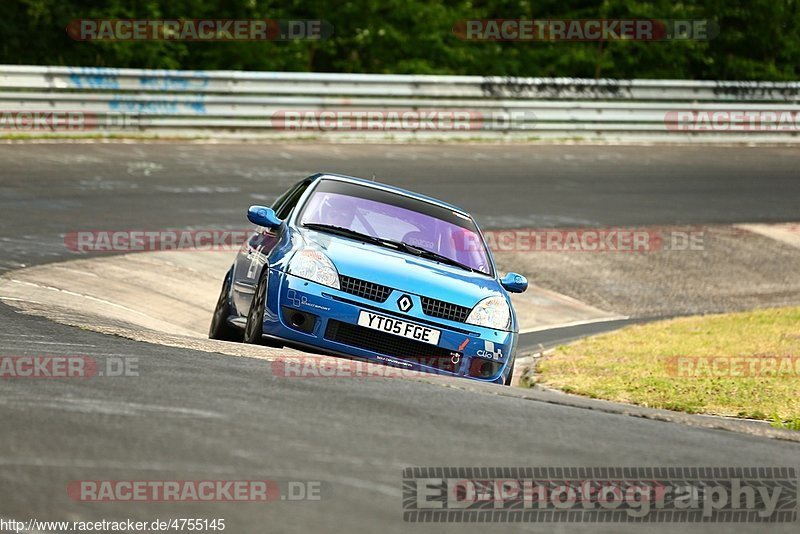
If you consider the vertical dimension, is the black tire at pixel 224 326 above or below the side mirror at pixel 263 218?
below

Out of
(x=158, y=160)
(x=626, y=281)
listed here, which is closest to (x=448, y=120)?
(x=158, y=160)

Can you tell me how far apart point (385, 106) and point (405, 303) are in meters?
14.4

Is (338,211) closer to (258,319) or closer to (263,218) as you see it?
(263,218)

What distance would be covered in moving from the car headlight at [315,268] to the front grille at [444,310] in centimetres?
64

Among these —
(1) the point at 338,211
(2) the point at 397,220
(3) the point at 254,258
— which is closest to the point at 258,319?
(3) the point at 254,258

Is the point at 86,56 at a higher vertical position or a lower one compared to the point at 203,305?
higher

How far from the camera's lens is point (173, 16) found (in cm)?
2562

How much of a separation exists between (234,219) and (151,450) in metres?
10.7

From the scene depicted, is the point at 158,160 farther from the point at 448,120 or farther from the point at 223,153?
the point at 448,120

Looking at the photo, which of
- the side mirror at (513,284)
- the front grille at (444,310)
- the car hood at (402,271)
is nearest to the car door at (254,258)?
the car hood at (402,271)

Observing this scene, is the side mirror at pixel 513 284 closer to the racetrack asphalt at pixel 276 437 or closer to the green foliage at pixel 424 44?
the racetrack asphalt at pixel 276 437

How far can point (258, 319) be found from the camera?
8.44 m

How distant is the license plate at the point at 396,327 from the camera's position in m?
8.16

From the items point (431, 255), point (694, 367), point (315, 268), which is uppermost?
point (431, 255)
